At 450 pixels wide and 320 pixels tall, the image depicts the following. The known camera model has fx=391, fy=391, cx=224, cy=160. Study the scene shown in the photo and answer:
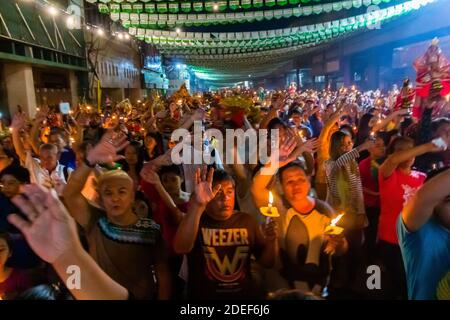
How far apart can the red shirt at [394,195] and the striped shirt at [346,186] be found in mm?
309

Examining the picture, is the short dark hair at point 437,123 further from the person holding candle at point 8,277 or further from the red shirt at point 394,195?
the person holding candle at point 8,277

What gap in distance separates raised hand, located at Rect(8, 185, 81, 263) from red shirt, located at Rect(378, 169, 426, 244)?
260 cm

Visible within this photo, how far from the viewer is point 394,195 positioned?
3.40 m

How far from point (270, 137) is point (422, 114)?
2.04m

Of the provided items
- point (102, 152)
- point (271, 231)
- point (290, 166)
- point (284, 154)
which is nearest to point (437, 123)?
point (284, 154)

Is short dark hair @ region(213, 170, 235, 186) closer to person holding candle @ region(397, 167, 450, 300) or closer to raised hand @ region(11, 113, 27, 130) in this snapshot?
person holding candle @ region(397, 167, 450, 300)

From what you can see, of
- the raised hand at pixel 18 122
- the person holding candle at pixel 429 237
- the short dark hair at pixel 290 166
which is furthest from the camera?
the raised hand at pixel 18 122

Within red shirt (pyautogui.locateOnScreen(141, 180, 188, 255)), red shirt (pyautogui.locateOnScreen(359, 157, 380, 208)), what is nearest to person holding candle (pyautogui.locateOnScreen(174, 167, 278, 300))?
red shirt (pyautogui.locateOnScreen(141, 180, 188, 255))

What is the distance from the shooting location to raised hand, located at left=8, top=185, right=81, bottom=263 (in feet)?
6.78

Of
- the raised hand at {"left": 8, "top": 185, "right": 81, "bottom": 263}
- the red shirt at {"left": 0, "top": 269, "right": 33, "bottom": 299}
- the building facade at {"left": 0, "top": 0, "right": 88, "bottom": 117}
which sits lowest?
the red shirt at {"left": 0, "top": 269, "right": 33, "bottom": 299}

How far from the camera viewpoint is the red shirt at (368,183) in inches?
161

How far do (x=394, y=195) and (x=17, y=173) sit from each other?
11.2 feet

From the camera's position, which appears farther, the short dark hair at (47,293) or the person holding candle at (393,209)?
the person holding candle at (393,209)

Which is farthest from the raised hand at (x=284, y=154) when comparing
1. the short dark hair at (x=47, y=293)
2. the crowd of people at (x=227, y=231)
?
the short dark hair at (x=47, y=293)
